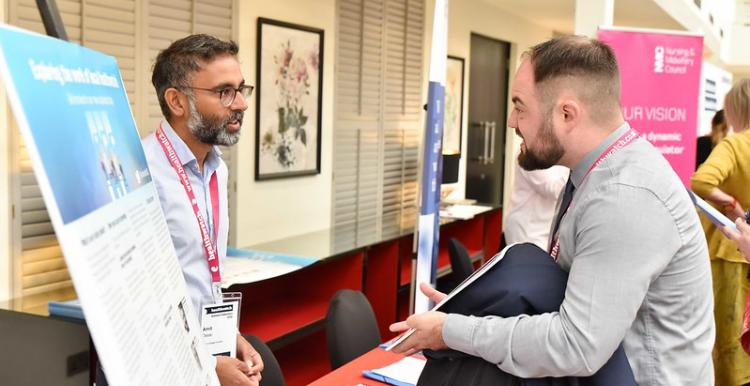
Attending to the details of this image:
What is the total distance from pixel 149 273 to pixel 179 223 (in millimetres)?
1042

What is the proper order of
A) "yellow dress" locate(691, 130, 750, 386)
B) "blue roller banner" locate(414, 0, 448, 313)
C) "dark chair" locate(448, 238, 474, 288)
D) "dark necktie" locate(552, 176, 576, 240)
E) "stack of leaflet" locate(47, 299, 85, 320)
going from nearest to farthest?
1. "dark necktie" locate(552, 176, 576, 240)
2. "stack of leaflet" locate(47, 299, 85, 320)
3. "blue roller banner" locate(414, 0, 448, 313)
4. "yellow dress" locate(691, 130, 750, 386)
5. "dark chair" locate(448, 238, 474, 288)

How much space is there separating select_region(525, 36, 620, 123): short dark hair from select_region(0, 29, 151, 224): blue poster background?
2.61 ft

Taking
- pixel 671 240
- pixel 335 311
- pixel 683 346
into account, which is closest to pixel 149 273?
pixel 671 240

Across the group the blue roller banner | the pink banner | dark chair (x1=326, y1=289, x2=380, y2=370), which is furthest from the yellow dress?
dark chair (x1=326, y1=289, x2=380, y2=370)

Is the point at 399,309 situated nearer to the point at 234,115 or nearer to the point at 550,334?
the point at 234,115

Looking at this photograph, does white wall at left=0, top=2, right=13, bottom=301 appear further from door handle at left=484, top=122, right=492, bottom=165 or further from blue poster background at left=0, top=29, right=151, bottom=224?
door handle at left=484, top=122, right=492, bottom=165

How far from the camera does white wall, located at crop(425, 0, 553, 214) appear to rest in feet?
21.9

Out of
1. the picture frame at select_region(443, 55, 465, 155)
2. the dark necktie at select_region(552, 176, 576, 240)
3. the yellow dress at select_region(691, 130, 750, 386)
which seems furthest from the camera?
the picture frame at select_region(443, 55, 465, 155)

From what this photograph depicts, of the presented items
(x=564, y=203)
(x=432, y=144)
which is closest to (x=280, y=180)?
(x=432, y=144)

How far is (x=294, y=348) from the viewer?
13.3ft

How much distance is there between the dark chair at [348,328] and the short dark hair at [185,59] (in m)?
0.89

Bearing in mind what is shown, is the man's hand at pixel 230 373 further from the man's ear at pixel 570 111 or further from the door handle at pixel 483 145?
the door handle at pixel 483 145

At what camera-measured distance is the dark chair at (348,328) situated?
8.06 feet

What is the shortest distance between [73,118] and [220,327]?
47.0 inches
